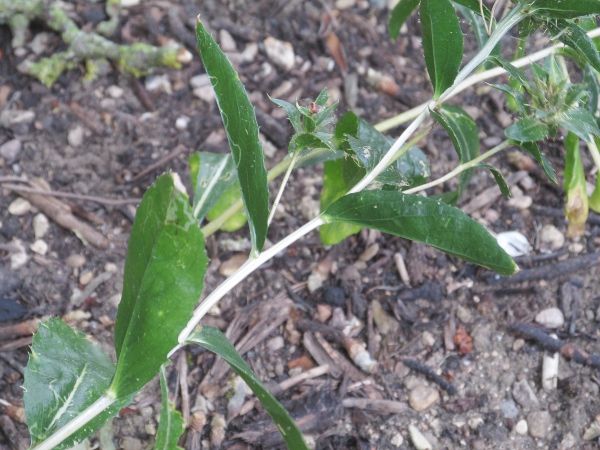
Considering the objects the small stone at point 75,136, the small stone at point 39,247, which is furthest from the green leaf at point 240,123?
the small stone at point 75,136

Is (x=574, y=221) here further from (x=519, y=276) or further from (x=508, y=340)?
(x=508, y=340)

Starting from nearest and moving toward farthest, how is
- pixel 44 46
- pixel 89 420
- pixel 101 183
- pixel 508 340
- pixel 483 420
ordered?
pixel 89 420, pixel 483 420, pixel 508 340, pixel 101 183, pixel 44 46

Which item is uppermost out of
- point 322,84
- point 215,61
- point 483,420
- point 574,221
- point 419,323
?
point 215,61

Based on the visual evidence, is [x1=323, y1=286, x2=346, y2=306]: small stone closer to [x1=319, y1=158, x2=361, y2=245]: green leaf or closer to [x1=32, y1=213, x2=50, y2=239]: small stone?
[x1=319, y1=158, x2=361, y2=245]: green leaf

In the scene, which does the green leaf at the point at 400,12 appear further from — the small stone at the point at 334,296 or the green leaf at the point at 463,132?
the small stone at the point at 334,296

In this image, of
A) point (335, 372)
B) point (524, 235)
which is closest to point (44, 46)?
point (335, 372)

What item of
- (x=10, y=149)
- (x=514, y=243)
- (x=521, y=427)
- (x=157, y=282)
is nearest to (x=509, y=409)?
(x=521, y=427)
